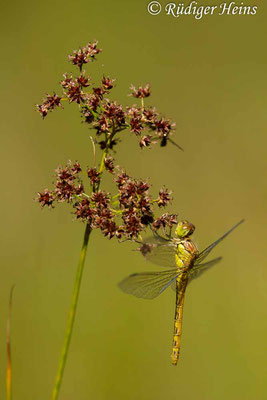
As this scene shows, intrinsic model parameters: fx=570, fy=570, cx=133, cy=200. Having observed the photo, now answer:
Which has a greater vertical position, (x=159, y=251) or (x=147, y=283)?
(x=159, y=251)

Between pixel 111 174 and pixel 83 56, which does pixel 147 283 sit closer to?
pixel 111 174

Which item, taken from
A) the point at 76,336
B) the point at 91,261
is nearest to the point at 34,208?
the point at 91,261

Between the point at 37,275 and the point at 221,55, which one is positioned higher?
the point at 221,55

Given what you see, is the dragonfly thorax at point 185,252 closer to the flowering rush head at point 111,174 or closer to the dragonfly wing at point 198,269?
the dragonfly wing at point 198,269

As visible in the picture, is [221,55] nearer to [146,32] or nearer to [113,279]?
[146,32]

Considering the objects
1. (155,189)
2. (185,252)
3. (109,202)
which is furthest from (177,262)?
(155,189)
